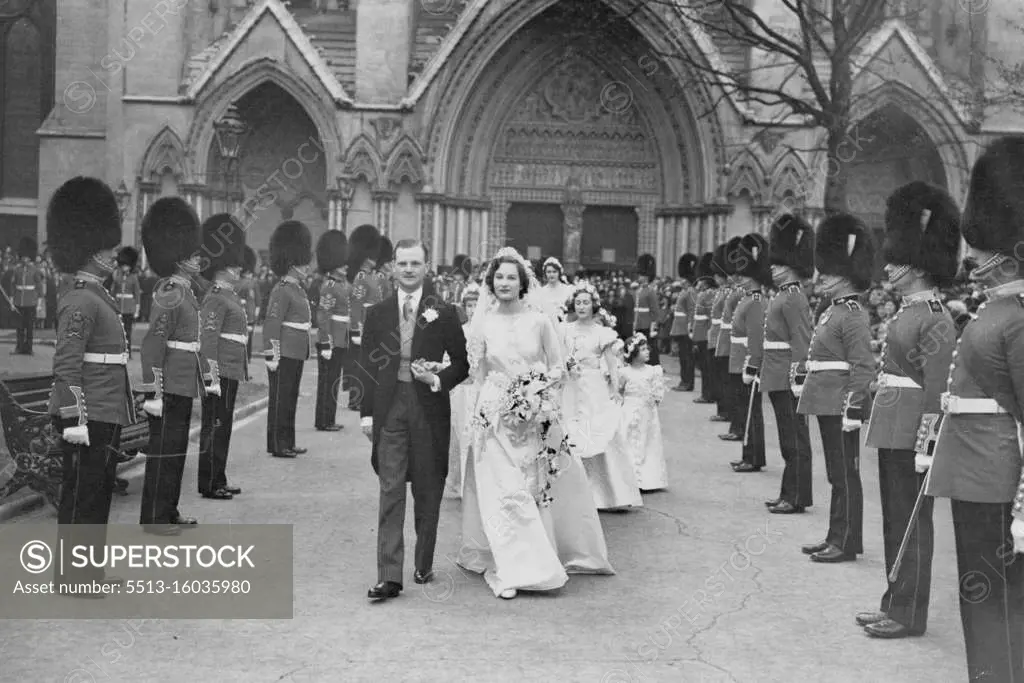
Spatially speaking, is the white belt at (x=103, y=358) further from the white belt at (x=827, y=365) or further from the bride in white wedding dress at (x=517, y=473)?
the white belt at (x=827, y=365)

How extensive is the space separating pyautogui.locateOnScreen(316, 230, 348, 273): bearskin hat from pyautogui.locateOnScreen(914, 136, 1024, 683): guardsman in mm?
11439

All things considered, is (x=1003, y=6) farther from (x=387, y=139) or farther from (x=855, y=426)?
(x=855, y=426)

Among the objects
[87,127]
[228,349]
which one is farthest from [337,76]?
[228,349]

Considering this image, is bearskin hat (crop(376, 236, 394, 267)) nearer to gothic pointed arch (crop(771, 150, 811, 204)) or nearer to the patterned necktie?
the patterned necktie

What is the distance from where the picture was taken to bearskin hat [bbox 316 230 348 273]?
15781 millimetres

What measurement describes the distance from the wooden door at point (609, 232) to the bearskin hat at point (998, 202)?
2613 cm

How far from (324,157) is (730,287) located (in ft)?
52.9

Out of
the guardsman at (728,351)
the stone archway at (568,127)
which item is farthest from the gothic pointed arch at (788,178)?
the guardsman at (728,351)

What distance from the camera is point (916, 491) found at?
6785 mm

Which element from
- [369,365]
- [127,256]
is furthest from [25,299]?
[369,365]

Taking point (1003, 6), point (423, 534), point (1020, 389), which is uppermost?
point (1003, 6)

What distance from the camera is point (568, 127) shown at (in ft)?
102

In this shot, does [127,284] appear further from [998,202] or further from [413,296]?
[998,202]

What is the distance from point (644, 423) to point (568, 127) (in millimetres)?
21078
